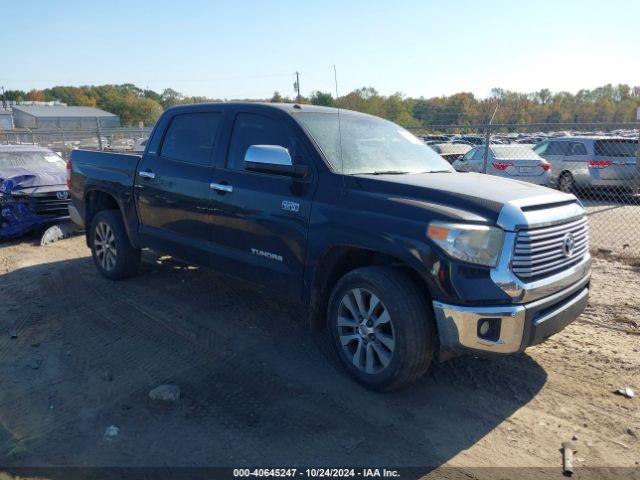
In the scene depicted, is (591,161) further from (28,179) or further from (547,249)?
(28,179)

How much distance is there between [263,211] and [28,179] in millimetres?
6222

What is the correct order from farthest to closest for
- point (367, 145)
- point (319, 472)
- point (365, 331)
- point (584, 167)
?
point (584, 167)
point (367, 145)
point (365, 331)
point (319, 472)

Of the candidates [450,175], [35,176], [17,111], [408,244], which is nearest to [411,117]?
[35,176]

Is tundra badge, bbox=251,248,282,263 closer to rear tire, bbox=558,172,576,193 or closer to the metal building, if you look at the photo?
rear tire, bbox=558,172,576,193

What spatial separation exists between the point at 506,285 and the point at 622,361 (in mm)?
1765

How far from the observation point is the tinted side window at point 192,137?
4.74 m

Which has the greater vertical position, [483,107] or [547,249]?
[483,107]

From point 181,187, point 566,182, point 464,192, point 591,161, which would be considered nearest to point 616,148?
point 591,161

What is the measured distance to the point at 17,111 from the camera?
84.1 metres

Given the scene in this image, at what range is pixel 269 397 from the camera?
3.56 meters

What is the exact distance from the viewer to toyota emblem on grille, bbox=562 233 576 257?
11.5 ft

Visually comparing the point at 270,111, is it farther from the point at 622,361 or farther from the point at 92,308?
the point at 622,361

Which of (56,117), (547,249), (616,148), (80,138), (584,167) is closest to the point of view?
(547,249)

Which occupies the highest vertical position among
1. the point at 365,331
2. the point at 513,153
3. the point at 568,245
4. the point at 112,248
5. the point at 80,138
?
the point at 80,138
